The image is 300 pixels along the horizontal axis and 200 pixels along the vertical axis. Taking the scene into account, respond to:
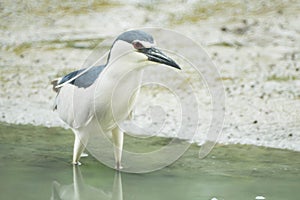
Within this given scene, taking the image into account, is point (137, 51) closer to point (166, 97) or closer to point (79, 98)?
point (79, 98)

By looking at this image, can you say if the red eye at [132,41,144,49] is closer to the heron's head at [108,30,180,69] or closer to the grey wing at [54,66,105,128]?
the heron's head at [108,30,180,69]

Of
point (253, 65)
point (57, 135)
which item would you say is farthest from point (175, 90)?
point (57, 135)

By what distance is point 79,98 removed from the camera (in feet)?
13.6

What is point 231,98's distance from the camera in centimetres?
580

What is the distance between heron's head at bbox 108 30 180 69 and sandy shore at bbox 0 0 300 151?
1.40 metres

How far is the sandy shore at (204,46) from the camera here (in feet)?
18.1

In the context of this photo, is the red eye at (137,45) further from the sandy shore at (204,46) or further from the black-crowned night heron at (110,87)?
the sandy shore at (204,46)

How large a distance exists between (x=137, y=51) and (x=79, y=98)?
0.45 metres

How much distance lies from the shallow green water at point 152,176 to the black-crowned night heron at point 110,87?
22 cm

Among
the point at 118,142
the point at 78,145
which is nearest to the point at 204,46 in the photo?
the point at 118,142

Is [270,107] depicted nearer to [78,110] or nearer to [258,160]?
[258,160]

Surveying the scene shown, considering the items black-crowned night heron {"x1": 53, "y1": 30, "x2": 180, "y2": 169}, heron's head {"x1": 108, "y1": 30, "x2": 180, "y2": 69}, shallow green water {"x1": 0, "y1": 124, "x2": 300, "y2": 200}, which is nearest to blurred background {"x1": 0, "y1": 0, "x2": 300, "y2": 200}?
shallow green water {"x1": 0, "y1": 124, "x2": 300, "y2": 200}

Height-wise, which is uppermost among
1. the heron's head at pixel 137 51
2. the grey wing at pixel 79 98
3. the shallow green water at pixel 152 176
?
the heron's head at pixel 137 51

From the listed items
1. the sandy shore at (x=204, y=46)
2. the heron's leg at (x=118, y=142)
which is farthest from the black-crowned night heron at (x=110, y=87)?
the sandy shore at (x=204, y=46)
